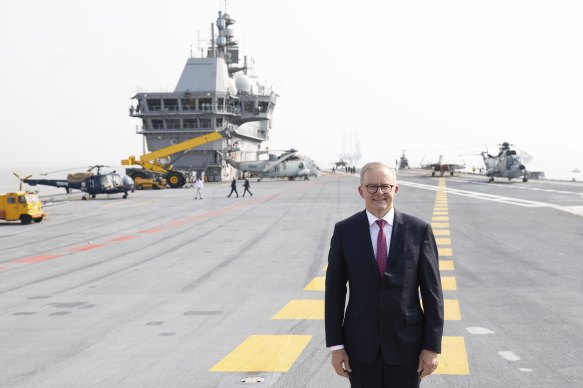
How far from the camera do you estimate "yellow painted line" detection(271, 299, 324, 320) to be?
385 inches

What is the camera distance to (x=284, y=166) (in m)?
70.1

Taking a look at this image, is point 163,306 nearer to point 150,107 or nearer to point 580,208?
point 580,208

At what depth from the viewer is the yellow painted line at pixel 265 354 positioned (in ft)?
23.4

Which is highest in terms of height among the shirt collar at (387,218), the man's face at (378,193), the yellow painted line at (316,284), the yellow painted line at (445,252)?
the man's face at (378,193)

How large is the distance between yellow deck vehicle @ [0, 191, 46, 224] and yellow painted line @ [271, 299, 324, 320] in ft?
73.5

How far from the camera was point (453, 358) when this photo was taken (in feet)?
24.2

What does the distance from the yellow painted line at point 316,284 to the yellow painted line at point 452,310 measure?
2633 mm

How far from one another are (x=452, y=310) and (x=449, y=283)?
2510 millimetres

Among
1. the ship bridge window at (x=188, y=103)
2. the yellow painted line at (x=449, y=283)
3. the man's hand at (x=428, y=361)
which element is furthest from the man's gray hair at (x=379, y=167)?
Result: the ship bridge window at (x=188, y=103)

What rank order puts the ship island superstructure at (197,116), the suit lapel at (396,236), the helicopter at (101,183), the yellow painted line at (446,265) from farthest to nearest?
the ship island superstructure at (197,116) → the helicopter at (101,183) → the yellow painted line at (446,265) → the suit lapel at (396,236)

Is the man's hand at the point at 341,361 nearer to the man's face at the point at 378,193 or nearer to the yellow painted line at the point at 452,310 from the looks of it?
the man's face at the point at 378,193

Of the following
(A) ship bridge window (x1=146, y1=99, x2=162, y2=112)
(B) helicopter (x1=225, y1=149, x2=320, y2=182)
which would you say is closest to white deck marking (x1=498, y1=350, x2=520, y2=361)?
(B) helicopter (x1=225, y1=149, x2=320, y2=182)

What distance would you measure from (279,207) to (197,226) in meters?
9.37

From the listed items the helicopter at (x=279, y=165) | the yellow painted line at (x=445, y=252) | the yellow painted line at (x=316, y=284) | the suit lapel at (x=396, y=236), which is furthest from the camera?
the helicopter at (x=279, y=165)
